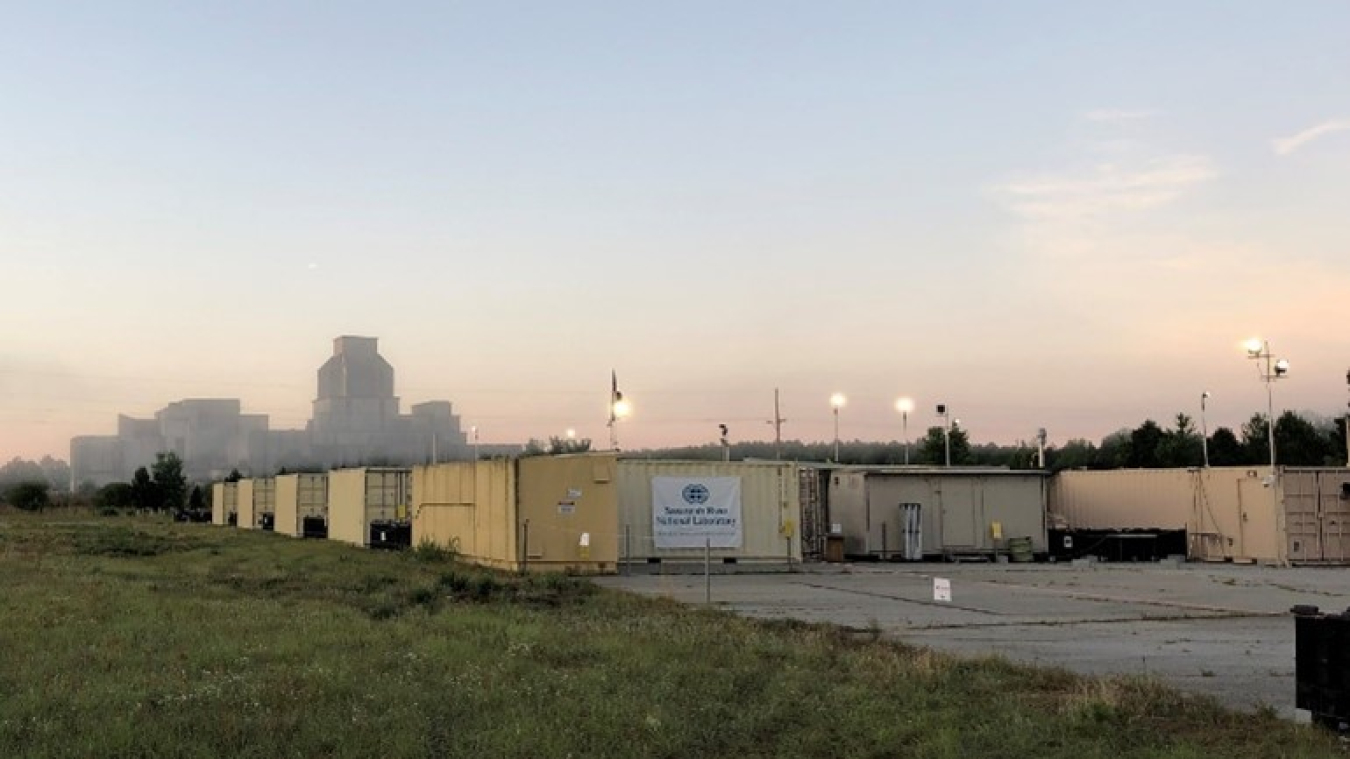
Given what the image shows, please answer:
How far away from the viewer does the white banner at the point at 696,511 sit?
33.1 metres

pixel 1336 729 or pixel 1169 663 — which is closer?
pixel 1336 729

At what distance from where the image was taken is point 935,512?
3869cm

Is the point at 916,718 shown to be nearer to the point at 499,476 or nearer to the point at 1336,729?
the point at 1336,729

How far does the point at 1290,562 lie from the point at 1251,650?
2375 cm

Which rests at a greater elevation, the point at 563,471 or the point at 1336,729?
the point at 563,471

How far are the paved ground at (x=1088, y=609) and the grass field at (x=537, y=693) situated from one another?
5.62ft

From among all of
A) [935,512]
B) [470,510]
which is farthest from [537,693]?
[935,512]

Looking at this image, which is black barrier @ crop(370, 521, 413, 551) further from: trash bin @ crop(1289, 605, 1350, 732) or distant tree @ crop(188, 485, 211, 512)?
distant tree @ crop(188, 485, 211, 512)

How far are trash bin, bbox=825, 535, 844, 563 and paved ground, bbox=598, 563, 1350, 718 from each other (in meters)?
2.34

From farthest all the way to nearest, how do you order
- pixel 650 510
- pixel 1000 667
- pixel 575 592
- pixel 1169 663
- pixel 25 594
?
pixel 650 510 < pixel 575 592 < pixel 25 594 < pixel 1169 663 < pixel 1000 667

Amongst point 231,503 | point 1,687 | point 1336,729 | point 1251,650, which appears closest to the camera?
point 1336,729

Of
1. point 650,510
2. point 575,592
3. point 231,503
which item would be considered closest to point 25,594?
point 575,592

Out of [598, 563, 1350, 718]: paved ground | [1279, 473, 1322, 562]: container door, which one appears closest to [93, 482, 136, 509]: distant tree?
[598, 563, 1350, 718]: paved ground

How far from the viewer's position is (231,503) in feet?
293
